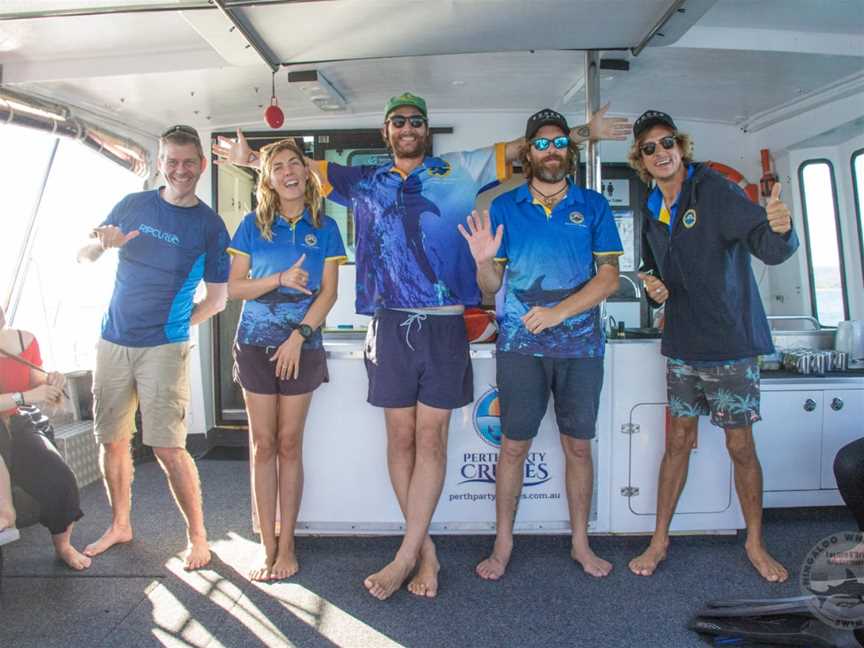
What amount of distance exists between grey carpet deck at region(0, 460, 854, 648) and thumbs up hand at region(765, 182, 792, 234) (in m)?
1.41

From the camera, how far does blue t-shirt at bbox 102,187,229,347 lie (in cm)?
273

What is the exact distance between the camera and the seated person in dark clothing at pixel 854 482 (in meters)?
2.24

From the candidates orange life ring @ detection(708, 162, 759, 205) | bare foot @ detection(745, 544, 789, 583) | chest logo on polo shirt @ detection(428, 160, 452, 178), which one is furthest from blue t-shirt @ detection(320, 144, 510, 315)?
orange life ring @ detection(708, 162, 759, 205)

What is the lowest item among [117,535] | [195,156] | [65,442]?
[117,535]

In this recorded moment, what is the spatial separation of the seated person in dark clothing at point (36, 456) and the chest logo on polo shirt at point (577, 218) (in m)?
2.27

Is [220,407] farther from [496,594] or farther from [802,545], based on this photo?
[802,545]

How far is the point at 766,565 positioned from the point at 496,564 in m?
1.11

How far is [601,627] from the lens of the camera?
223 cm

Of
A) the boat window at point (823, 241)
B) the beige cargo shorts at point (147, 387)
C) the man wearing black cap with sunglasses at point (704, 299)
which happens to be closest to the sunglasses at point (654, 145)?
the man wearing black cap with sunglasses at point (704, 299)

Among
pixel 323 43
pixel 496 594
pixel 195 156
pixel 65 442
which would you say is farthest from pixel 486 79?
pixel 65 442

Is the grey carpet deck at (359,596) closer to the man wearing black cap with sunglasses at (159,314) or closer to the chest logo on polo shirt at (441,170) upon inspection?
the man wearing black cap with sunglasses at (159,314)

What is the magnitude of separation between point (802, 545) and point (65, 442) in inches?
162

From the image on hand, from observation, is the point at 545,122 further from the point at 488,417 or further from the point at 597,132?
the point at 488,417

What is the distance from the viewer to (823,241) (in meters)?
4.54
